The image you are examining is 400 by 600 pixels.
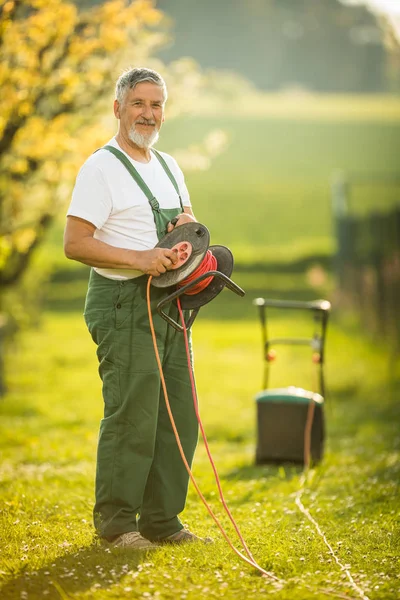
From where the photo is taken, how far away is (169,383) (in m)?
4.59

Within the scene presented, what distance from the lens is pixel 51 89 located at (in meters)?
9.41

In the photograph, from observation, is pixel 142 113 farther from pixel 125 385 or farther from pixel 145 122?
pixel 125 385

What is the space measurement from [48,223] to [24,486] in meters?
6.35

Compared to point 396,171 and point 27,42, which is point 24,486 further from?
point 396,171

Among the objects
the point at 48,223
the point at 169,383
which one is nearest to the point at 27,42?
the point at 48,223

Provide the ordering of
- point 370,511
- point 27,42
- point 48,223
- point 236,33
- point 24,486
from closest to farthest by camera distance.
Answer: point 370,511
point 24,486
point 27,42
point 48,223
point 236,33

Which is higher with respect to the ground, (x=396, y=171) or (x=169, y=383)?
(x=396, y=171)

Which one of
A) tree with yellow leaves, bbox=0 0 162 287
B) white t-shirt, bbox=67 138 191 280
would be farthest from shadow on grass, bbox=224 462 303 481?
tree with yellow leaves, bbox=0 0 162 287

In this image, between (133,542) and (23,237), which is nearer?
(133,542)

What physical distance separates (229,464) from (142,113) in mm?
4055

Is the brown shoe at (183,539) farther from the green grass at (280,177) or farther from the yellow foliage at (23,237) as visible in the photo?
the green grass at (280,177)

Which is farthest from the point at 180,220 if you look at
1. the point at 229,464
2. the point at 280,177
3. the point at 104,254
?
the point at 280,177

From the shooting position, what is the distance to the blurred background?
971 cm

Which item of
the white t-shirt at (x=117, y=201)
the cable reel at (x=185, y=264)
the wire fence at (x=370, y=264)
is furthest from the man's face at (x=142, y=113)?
the wire fence at (x=370, y=264)
